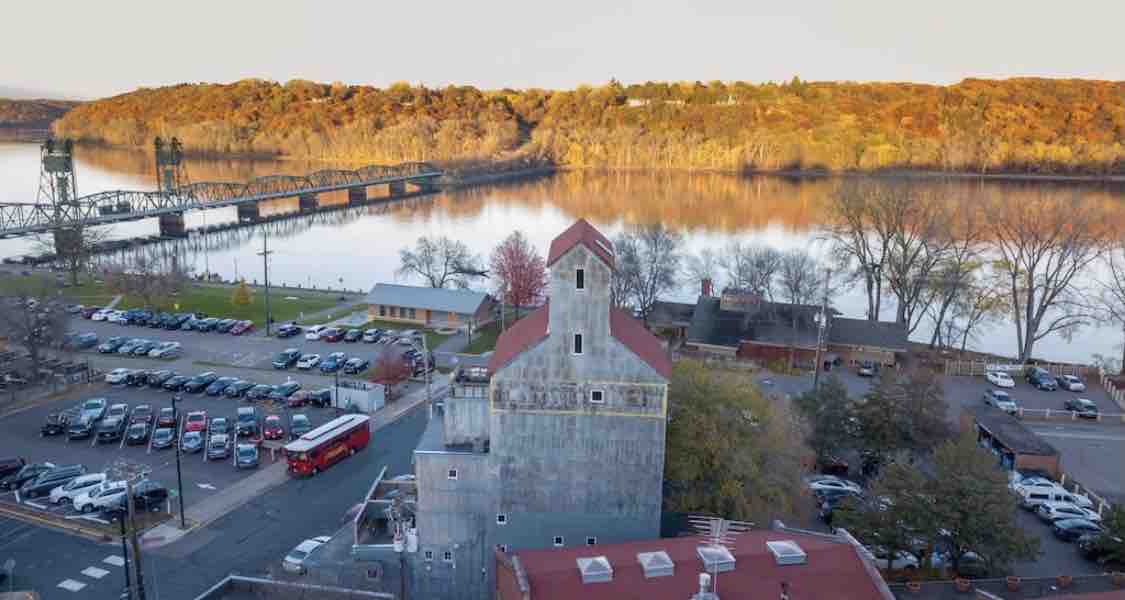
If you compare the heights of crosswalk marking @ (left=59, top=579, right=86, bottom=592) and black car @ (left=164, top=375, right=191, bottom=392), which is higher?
black car @ (left=164, top=375, right=191, bottom=392)

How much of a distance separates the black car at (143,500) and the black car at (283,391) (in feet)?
32.0

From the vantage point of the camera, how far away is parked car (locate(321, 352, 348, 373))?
40.1 m

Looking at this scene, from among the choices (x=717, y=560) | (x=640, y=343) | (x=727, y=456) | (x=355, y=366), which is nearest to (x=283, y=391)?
(x=355, y=366)

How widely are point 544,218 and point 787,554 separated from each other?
85.1 m

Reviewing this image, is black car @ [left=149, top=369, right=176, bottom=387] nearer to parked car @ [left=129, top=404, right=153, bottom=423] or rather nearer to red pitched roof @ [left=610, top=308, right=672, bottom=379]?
parked car @ [left=129, top=404, right=153, bottom=423]

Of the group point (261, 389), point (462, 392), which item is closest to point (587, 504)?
point (462, 392)

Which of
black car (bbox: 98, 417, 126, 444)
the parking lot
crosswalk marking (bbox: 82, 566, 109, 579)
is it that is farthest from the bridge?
crosswalk marking (bbox: 82, 566, 109, 579)

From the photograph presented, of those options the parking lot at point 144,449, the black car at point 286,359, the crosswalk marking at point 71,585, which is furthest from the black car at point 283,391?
the crosswalk marking at point 71,585

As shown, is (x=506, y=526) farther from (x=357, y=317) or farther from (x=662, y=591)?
(x=357, y=317)

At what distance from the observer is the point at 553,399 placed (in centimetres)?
2114

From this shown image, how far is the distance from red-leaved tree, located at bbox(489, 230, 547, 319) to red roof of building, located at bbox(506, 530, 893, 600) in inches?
1273

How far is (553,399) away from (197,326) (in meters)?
34.3

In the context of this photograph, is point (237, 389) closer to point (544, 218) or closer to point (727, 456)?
point (727, 456)

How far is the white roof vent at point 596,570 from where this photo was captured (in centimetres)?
1662
